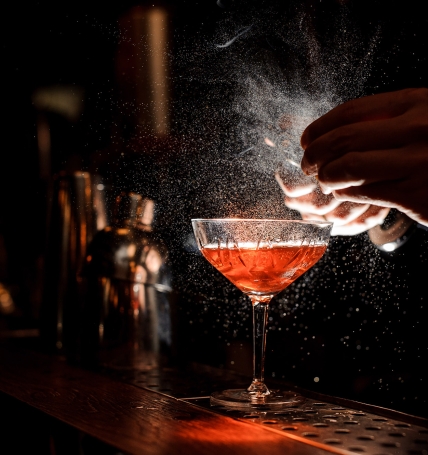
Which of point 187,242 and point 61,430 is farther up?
point 187,242

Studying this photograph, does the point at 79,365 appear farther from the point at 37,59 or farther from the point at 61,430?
the point at 37,59

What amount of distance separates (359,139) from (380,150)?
0.03 m

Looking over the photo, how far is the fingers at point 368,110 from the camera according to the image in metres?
0.76

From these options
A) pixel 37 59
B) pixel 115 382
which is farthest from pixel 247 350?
pixel 37 59

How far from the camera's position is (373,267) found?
117 centimetres

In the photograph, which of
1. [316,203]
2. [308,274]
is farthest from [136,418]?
[308,274]

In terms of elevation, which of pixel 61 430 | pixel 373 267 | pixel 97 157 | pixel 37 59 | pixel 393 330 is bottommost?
pixel 61 430

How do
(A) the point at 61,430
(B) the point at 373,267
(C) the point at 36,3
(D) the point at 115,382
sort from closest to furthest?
(A) the point at 61,430 → (D) the point at 115,382 → (B) the point at 373,267 → (C) the point at 36,3

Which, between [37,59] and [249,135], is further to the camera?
[37,59]

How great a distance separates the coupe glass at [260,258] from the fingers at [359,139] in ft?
0.39

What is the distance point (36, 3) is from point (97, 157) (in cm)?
39

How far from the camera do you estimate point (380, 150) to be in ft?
2.43

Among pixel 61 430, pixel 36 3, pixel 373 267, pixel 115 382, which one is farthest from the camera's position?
pixel 36 3

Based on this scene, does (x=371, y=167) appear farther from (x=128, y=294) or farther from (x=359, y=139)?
(x=128, y=294)
